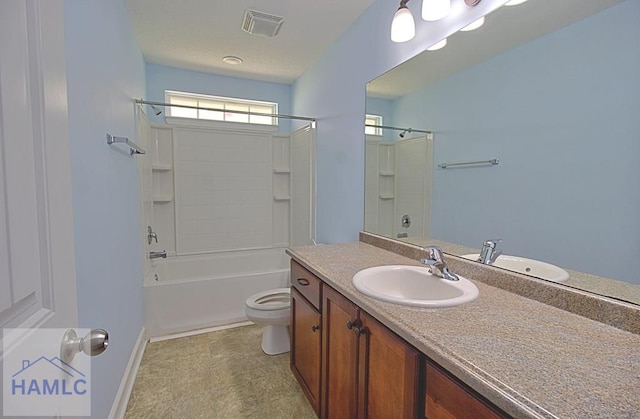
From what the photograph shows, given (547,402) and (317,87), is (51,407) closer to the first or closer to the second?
(547,402)

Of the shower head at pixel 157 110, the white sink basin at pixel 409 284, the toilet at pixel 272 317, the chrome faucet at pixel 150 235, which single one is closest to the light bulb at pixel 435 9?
the white sink basin at pixel 409 284

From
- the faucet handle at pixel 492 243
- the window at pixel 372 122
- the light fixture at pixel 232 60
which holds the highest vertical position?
the light fixture at pixel 232 60

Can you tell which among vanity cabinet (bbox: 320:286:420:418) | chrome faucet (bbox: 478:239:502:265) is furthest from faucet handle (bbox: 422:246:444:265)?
vanity cabinet (bbox: 320:286:420:418)

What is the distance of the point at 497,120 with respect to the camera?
1.29 m

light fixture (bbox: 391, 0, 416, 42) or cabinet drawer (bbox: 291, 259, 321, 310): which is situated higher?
light fixture (bbox: 391, 0, 416, 42)

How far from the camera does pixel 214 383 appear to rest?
6.27 feet

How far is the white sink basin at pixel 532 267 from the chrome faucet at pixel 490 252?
0.05 ft

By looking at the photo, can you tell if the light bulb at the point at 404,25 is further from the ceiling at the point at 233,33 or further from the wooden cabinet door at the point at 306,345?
the wooden cabinet door at the point at 306,345

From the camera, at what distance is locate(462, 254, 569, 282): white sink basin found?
3.52ft

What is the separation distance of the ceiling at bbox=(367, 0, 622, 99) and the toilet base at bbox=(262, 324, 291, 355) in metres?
1.81

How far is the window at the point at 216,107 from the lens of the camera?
127 inches

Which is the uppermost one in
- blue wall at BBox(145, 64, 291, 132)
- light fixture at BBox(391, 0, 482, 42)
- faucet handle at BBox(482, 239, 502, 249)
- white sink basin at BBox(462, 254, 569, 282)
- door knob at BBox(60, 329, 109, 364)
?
blue wall at BBox(145, 64, 291, 132)

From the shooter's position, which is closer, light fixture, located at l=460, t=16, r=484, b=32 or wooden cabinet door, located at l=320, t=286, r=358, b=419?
wooden cabinet door, located at l=320, t=286, r=358, b=419

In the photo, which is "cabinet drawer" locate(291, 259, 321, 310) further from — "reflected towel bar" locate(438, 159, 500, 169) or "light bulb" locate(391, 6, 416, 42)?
"light bulb" locate(391, 6, 416, 42)
